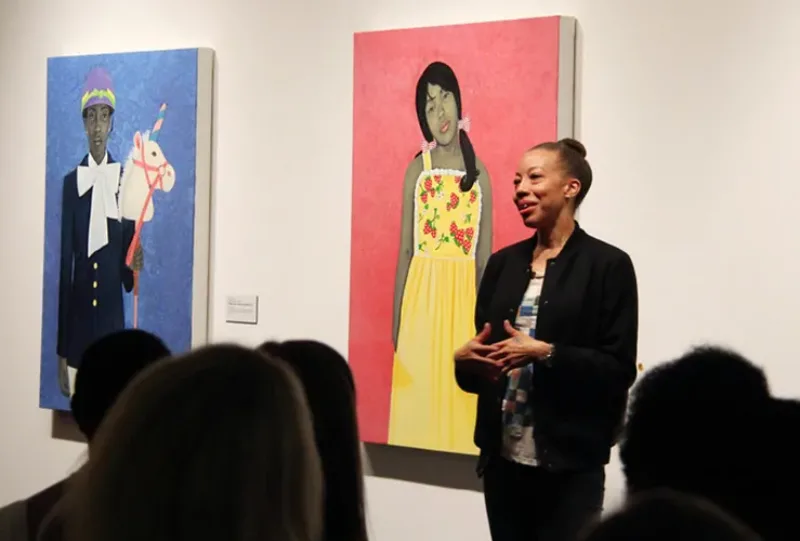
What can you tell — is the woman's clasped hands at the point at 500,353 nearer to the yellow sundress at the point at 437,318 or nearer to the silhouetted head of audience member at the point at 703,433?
the yellow sundress at the point at 437,318

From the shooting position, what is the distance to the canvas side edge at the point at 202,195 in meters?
4.27

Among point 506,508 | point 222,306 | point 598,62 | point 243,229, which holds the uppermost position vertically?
point 598,62

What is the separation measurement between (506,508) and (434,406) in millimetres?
978

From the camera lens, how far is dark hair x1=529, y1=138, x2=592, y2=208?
290 centimetres

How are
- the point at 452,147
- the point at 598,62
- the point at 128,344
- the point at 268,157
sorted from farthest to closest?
1. the point at 268,157
2. the point at 452,147
3. the point at 598,62
4. the point at 128,344

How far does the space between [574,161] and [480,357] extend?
2.06ft

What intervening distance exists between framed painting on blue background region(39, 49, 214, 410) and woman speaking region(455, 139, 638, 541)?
1.83m

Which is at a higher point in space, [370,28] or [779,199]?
[370,28]

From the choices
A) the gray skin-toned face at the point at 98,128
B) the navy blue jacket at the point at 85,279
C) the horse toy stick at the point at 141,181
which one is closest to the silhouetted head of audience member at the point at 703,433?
the horse toy stick at the point at 141,181

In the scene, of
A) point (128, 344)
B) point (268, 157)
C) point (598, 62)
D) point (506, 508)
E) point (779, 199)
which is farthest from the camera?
point (268, 157)

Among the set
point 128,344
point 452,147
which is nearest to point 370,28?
point 452,147

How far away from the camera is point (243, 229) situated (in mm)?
4254

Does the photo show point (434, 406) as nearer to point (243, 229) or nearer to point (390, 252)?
point (390, 252)

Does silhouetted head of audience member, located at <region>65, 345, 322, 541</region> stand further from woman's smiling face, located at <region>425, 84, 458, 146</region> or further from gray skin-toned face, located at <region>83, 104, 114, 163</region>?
gray skin-toned face, located at <region>83, 104, 114, 163</region>
